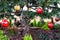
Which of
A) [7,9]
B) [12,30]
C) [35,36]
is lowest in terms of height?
[35,36]

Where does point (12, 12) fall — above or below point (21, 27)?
above

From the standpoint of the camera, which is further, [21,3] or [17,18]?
[17,18]

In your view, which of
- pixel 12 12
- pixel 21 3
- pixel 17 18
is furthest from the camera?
pixel 17 18

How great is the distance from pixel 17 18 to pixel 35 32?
367 mm

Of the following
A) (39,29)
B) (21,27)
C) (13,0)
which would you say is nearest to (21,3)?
(13,0)

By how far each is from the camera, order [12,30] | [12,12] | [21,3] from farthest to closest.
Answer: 1. [12,12]
2. [21,3]
3. [12,30]

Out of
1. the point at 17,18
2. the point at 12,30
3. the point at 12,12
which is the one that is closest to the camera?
the point at 12,30

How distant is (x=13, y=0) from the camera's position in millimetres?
2941

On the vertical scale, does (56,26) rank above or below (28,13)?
below

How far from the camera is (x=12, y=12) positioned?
126 inches

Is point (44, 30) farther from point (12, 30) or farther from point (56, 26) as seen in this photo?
point (12, 30)

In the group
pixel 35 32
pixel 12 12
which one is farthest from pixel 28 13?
pixel 35 32

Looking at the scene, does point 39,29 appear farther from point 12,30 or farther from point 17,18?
point 12,30

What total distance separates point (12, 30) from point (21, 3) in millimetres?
378
